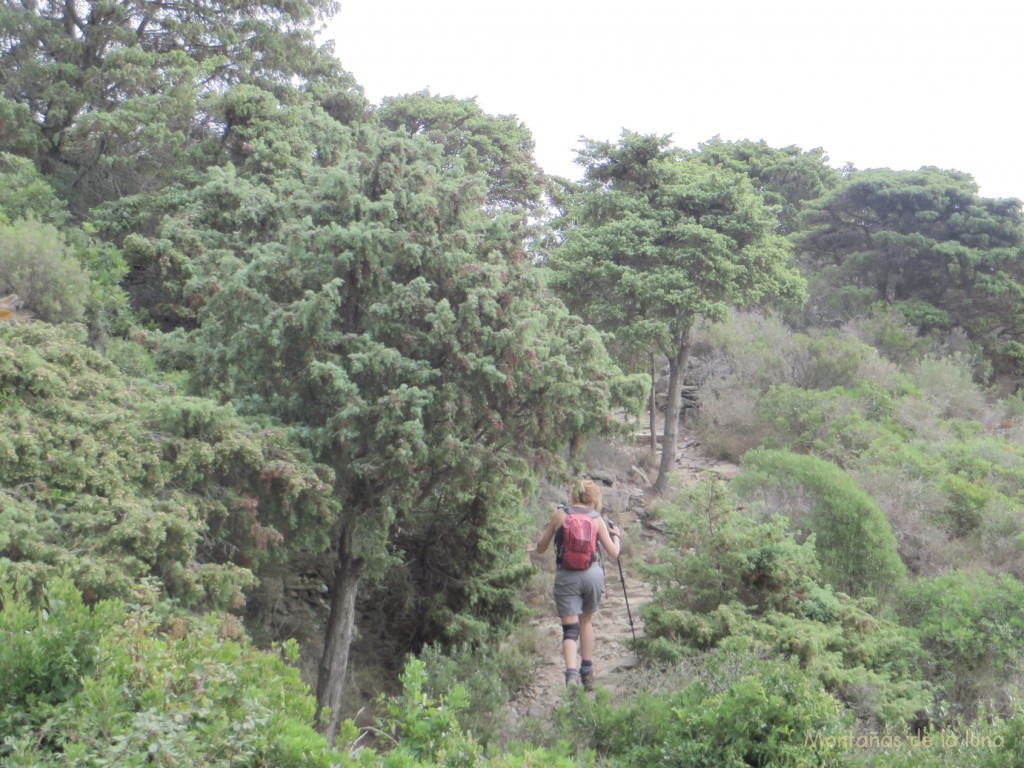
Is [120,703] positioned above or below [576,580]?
above

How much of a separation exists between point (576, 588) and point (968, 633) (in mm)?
4094

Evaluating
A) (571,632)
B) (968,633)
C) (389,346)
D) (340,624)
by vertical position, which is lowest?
(340,624)

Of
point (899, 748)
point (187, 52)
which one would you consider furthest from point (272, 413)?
point (187, 52)

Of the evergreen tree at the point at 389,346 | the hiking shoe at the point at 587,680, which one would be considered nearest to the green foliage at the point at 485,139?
the evergreen tree at the point at 389,346

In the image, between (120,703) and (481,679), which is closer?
(120,703)

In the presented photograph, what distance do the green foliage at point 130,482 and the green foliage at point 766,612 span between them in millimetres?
3488

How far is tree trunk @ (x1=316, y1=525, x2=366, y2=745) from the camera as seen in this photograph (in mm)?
8109

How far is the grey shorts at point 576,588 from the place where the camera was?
23.0ft

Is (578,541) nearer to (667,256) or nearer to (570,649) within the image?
(570,649)

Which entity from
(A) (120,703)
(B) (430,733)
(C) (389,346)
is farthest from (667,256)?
(A) (120,703)

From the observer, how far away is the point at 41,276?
1032cm

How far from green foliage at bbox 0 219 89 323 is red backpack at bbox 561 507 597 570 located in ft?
22.9

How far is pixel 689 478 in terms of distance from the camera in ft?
54.6

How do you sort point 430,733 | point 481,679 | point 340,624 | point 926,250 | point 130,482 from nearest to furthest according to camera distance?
point 430,733, point 130,482, point 481,679, point 340,624, point 926,250
